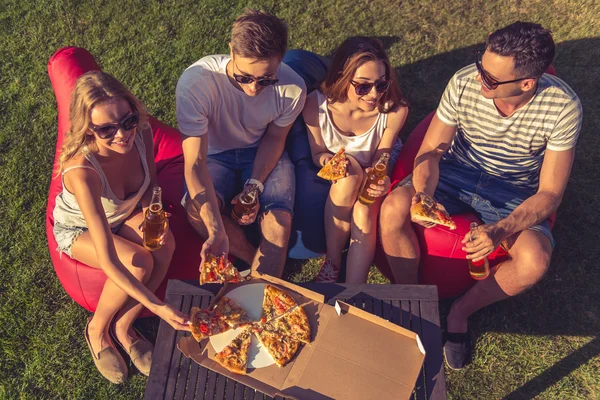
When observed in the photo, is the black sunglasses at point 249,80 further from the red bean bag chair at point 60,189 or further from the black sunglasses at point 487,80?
the black sunglasses at point 487,80

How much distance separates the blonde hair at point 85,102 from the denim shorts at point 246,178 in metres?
0.96

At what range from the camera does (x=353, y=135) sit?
14.8 feet

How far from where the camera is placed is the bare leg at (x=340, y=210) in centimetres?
423

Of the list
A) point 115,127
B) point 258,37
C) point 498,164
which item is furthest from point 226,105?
point 498,164

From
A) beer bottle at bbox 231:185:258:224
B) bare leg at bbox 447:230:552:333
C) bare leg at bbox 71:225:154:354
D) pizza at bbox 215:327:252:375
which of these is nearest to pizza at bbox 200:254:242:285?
pizza at bbox 215:327:252:375

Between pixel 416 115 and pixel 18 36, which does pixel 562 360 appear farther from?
pixel 18 36

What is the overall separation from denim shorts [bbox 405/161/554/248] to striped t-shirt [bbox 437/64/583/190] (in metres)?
0.07

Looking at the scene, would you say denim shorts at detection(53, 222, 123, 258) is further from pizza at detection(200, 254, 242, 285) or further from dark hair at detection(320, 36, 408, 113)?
dark hair at detection(320, 36, 408, 113)

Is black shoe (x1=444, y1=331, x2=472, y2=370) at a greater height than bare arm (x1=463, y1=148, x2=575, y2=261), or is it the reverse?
bare arm (x1=463, y1=148, x2=575, y2=261)

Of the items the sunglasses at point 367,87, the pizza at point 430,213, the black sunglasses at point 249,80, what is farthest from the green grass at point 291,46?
the black sunglasses at point 249,80

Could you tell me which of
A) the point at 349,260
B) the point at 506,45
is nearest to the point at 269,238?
the point at 349,260

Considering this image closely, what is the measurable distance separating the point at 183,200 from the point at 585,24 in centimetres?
525

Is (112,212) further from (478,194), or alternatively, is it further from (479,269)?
(478,194)

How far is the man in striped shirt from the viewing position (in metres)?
3.70
